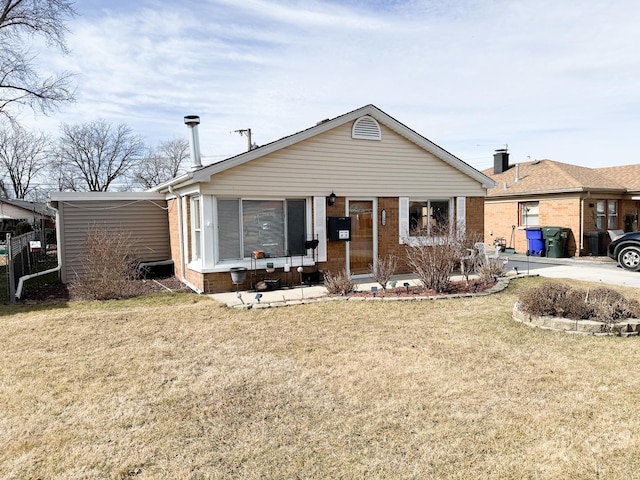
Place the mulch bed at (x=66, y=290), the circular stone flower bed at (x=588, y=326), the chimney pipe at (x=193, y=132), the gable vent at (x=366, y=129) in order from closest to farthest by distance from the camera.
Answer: the circular stone flower bed at (x=588, y=326), the mulch bed at (x=66, y=290), the chimney pipe at (x=193, y=132), the gable vent at (x=366, y=129)

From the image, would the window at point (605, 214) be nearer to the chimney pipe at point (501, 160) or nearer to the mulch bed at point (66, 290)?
the chimney pipe at point (501, 160)

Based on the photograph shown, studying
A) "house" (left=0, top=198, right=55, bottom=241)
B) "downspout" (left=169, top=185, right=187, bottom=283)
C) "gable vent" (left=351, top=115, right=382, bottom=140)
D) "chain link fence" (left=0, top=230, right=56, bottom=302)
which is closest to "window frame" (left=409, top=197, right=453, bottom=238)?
"gable vent" (left=351, top=115, right=382, bottom=140)

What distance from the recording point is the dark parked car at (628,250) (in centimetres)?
1345

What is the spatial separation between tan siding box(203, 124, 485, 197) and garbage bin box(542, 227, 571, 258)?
226 inches

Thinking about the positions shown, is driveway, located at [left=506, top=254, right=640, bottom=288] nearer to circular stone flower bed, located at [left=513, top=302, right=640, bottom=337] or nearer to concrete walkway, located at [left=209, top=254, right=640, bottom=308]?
concrete walkway, located at [left=209, top=254, right=640, bottom=308]

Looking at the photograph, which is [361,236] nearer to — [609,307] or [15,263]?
[609,307]

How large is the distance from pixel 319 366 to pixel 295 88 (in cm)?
1004

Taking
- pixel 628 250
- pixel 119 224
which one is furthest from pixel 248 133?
pixel 628 250

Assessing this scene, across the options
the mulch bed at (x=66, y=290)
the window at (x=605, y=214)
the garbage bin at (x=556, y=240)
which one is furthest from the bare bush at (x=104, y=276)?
the window at (x=605, y=214)

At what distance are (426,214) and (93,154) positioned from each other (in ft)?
141

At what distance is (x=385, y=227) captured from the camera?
12.3 meters

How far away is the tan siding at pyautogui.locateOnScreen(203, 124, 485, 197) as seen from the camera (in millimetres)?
10492

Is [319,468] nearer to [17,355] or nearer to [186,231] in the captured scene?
[17,355]

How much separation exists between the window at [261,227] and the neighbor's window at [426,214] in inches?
132
